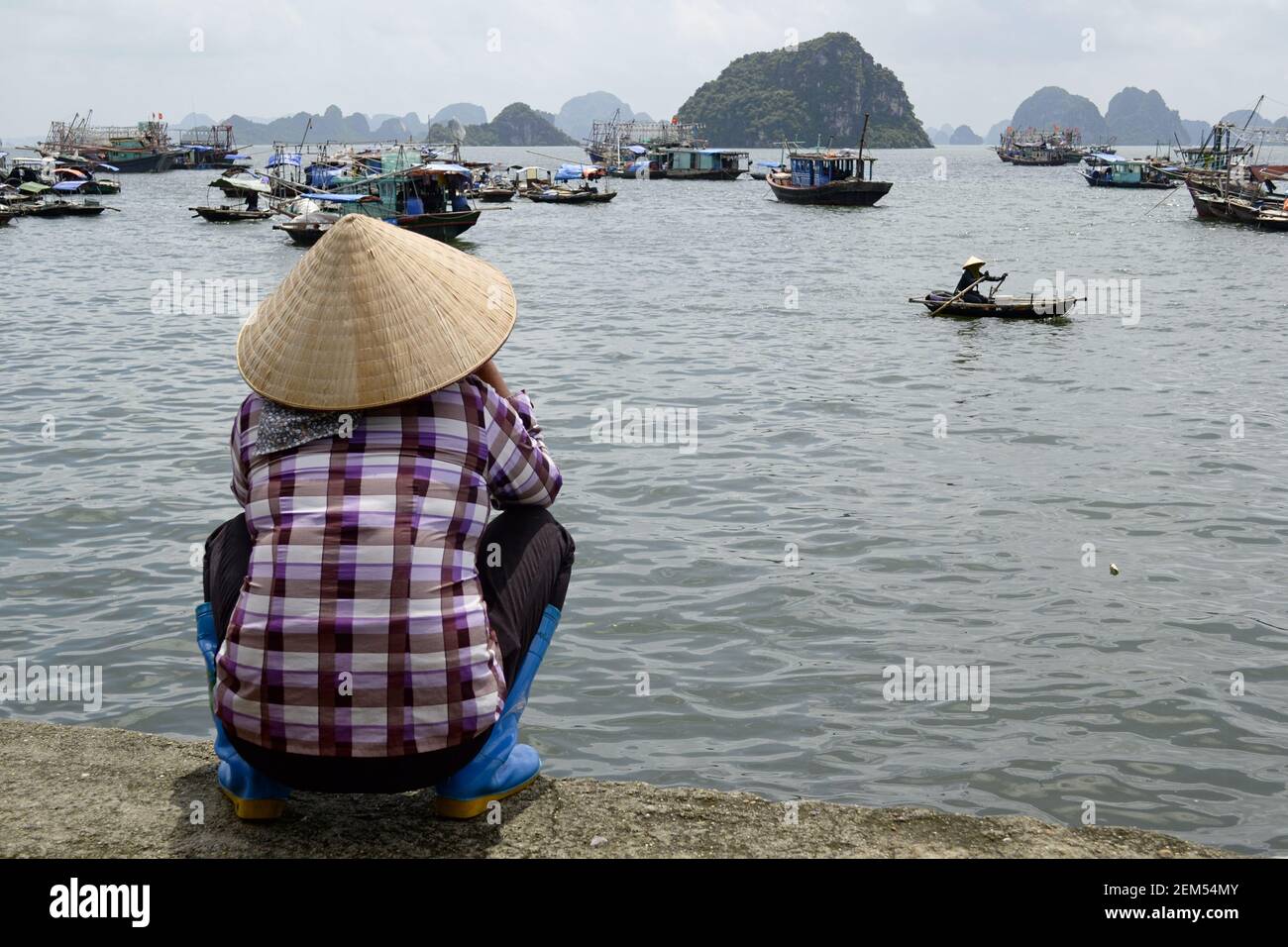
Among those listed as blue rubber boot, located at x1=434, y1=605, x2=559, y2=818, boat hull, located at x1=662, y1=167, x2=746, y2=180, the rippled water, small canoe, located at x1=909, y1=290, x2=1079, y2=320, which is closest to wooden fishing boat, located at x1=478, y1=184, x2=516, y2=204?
boat hull, located at x1=662, y1=167, x2=746, y2=180

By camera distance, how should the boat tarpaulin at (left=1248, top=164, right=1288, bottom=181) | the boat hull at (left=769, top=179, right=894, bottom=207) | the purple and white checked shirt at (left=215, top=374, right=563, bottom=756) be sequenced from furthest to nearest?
the boat hull at (left=769, top=179, right=894, bottom=207), the boat tarpaulin at (left=1248, top=164, right=1288, bottom=181), the purple and white checked shirt at (left=215, top=374, right=563, bottom=756)

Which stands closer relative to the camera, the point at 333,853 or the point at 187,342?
the point at 333,853

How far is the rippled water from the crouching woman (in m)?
2.26

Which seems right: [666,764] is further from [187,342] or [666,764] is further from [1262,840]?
[187,342]

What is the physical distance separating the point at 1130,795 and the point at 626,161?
309 ft

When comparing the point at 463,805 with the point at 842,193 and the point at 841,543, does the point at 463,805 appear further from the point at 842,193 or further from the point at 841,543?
the point at 842,193

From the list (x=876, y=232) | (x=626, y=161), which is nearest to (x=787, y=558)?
(x=876, y=232)

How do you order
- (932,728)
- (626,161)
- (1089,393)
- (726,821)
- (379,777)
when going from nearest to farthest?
(379,777) → (726,821) → (932,728) → (1089,393) → (626,161)

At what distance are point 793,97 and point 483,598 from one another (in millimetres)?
191898

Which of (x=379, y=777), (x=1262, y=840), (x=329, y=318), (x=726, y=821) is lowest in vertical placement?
(x=1262, y=840)

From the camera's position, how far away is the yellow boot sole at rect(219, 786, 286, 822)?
3.24 m

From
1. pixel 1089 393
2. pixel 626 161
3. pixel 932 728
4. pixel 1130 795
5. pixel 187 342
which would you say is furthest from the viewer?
pixel 626 161

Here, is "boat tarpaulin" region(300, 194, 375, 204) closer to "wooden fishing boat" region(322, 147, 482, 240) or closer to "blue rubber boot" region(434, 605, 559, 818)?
"wooden fishing boat" region(322, 147, 482, 240)

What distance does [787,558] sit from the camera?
8.05 metres
